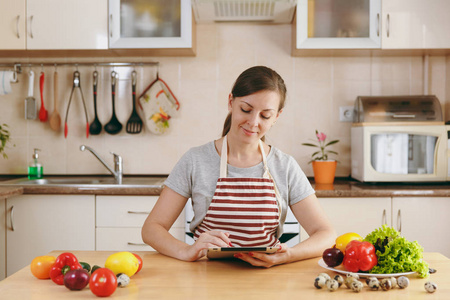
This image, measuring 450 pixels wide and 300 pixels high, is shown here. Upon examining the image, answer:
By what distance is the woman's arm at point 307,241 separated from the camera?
4.11 feet

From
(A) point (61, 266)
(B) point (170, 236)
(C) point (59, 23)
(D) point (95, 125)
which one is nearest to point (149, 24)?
(C) point (59, 23)

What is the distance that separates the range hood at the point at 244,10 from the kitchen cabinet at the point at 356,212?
1.10 m

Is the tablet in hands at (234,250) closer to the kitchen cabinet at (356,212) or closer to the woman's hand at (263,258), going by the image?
the woman's hand at (263,258)

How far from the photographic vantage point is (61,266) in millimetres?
1138

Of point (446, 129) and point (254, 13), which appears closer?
point (446, 129)

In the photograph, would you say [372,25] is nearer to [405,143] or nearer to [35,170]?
[405,143]

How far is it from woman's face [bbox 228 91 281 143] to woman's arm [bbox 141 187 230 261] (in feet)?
0.98

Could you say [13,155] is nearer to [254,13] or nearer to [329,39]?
[254,13]

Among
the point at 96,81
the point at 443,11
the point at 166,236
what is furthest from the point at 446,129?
the point at 96,81

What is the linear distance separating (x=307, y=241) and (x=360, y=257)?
11.2 inches

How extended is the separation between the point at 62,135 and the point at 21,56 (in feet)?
1.83

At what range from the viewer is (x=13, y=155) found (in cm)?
310

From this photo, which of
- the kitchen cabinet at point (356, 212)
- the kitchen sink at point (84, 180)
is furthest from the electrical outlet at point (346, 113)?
the kitchen sink at point (84, 180)

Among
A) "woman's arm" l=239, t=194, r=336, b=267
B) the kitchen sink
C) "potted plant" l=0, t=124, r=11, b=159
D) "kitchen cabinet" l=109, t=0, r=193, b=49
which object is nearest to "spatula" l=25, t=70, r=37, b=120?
"potted plant" l=0, t=124, r=11, b=159
